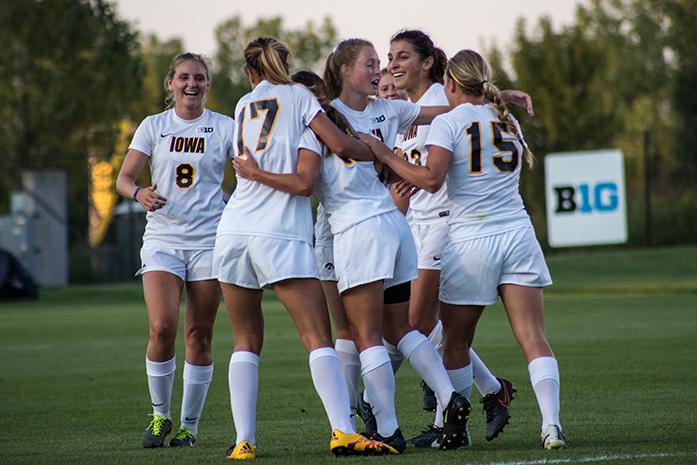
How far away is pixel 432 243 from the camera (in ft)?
27.4

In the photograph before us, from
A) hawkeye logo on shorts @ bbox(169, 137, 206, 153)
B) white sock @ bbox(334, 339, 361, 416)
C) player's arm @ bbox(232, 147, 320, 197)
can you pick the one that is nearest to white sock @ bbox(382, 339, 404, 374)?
white sock @ bbox(334, 339, 361, 416)

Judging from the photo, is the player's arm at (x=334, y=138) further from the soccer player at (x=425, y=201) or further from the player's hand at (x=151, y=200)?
the player's hand at (x=151, y=200)

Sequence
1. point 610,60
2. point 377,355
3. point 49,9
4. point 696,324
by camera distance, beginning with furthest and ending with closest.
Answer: point 610,60, point 49,9, point 696,324, point 377,355

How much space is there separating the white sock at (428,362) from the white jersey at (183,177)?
168 cm

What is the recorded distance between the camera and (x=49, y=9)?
142 feet

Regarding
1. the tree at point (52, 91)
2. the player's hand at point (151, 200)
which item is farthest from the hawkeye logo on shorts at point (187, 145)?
the tree at point (52, 91)

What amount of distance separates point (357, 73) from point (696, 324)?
396 inches

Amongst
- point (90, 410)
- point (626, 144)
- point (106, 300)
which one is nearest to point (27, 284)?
point (106, 300)

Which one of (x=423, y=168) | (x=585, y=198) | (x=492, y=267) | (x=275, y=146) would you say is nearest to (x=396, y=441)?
(x=492, y=267)

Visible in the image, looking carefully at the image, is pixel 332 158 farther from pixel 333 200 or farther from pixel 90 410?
pixel 90 410

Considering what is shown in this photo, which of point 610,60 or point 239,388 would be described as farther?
point 610,60

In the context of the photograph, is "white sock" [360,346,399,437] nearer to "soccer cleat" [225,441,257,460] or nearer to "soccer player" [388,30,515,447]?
"soccer cleat" [225,441,257,460]

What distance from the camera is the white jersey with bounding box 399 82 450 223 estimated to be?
829 centimetres

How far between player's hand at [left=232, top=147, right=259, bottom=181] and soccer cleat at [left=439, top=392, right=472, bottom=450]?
157 cm
